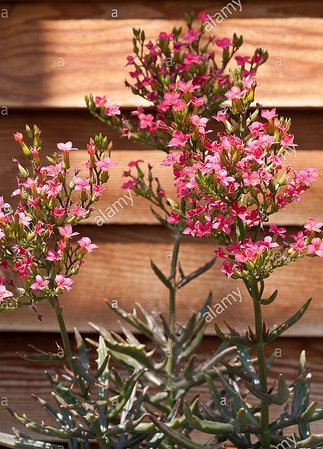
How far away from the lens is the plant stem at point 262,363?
166cm

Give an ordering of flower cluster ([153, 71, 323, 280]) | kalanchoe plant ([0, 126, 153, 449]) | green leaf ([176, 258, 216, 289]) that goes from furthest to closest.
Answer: green leaf ([176, 258, 216, 289]) < kalanchoe plant ([0, 126, 153, 449]) < flower cluster ([153, 71, 323, 280])

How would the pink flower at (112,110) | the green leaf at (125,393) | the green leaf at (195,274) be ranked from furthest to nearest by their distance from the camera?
the green leaf at (195,274)
the pink flower at (112,110)
the green leaf at (125,393)

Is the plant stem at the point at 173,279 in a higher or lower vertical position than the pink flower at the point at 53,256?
lower

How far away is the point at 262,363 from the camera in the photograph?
172 centimetres

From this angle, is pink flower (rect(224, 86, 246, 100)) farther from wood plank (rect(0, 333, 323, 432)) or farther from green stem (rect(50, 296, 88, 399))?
wood plank (rect(0, 333, 323, 432))

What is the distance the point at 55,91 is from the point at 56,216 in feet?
2.07

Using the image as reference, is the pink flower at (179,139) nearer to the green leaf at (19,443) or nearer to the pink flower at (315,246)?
the pink flower at (315,246)

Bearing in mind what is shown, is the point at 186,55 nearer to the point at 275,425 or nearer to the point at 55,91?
the point at 55,91

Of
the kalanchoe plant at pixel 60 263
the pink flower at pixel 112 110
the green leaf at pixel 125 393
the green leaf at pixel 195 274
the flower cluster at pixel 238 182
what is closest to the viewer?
the flower cluster at pixel 238 182

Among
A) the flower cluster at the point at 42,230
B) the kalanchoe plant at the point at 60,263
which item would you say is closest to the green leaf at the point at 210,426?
Result: the kalanchoe plant at the point at 60,263

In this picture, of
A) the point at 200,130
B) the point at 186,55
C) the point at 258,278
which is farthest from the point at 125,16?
the point at 258,278

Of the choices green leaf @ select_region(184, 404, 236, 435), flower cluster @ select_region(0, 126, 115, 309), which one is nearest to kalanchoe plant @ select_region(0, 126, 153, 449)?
flower cluster @ select_region(0, 126, 115, 309)

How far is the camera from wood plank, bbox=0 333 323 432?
7.52ft

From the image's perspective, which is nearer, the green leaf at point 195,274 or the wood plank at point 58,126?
the green leaf at point 195,274
